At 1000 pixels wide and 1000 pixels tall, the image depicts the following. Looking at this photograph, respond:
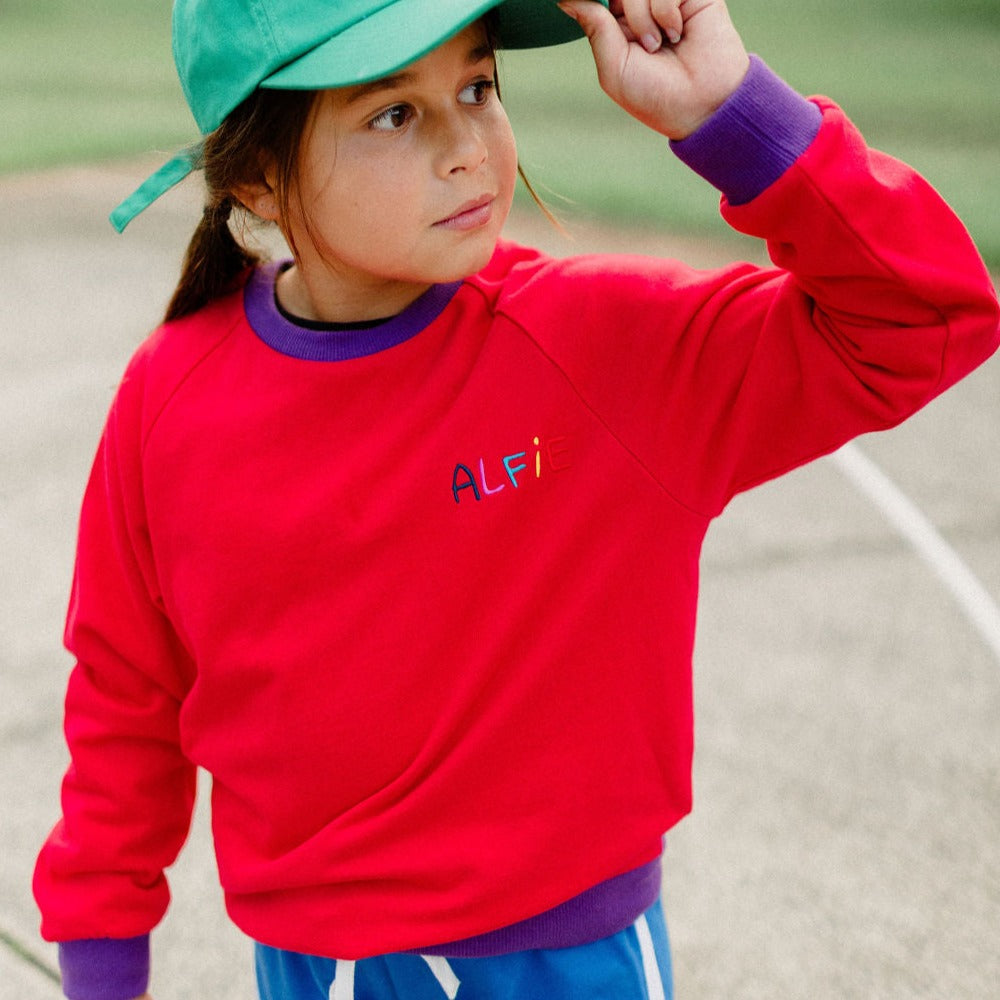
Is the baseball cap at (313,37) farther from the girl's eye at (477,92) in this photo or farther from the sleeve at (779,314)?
the sleeve at (779,314)

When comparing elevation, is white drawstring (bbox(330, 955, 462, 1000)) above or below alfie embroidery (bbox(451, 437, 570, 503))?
below

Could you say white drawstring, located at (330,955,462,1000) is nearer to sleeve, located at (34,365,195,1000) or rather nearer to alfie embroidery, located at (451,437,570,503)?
sleeve, located at (34,365,195,1000)

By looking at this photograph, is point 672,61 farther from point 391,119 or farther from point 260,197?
point 260,197

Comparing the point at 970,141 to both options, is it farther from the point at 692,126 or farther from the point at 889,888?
the point at 692,126

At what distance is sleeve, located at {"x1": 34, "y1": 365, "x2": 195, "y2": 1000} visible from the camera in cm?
203

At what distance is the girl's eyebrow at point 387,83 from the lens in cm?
167

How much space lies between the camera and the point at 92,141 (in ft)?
34.6

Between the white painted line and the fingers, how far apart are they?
2.89m

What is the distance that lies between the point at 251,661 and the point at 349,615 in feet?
0.48

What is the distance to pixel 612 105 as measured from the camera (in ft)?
40.4

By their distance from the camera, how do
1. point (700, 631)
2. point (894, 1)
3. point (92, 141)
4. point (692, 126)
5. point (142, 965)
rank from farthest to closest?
point (894, 1) < point (92, 141) < point (700, 631) < point (142, 965) < point (692, 126)

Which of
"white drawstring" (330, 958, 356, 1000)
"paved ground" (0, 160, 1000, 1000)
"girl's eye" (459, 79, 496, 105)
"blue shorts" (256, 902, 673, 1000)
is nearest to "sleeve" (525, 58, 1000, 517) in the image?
"girl's eye" (459, 79, 496, 105)

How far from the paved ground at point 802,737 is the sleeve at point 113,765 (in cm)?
103

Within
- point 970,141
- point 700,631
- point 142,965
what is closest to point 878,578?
point 700,631
